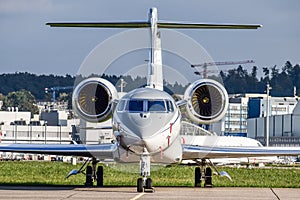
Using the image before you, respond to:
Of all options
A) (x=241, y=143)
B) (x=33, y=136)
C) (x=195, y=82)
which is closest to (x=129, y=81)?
(x=195, y=82)

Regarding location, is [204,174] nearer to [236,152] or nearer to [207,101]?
[236,152]

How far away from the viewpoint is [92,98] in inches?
1253

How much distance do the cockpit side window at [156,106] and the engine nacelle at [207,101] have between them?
4132 mm

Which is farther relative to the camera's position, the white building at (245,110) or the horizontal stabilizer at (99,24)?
the white building at (245,110)

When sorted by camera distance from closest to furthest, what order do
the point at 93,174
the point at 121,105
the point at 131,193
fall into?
the point at 131,193 → the point at 121,105 → the point at 93,174

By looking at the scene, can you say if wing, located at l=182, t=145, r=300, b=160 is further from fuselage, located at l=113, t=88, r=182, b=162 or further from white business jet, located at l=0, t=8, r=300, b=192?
fuselage, located at l=113, t=88, r=182, b=162

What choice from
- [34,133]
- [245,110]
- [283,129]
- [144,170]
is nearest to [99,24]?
[144,170]

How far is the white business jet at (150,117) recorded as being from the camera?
27.6 meters

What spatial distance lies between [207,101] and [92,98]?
3988 mm

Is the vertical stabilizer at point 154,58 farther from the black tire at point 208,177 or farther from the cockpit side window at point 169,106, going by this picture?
the cockpit side window at point 169,106

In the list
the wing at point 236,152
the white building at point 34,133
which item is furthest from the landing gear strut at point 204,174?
the white building at point 34,133

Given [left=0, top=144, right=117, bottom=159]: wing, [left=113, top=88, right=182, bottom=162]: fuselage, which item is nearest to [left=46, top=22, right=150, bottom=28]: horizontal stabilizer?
[left=0, top=144, right=117, bottom=159]: wing

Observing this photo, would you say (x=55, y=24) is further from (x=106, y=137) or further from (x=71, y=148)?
(x=106, y=137)

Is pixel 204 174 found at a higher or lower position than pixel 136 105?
lower
